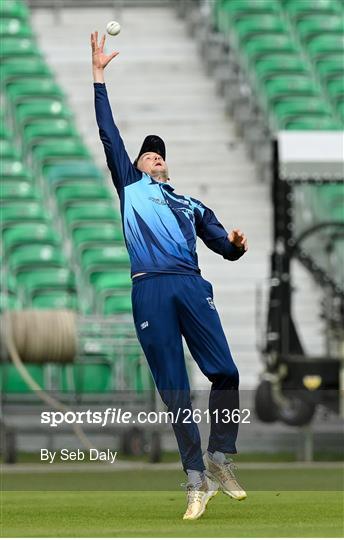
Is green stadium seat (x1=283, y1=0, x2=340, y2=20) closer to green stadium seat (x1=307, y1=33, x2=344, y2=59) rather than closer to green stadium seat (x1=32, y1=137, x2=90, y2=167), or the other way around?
green stadium seat (x1=307, y1=33, x2=344, y2=59)

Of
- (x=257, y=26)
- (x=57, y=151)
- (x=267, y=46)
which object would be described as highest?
(x=257, y=26)

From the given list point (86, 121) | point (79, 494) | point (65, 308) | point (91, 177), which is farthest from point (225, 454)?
point (86, 121)

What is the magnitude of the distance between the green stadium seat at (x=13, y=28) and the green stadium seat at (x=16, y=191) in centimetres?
338

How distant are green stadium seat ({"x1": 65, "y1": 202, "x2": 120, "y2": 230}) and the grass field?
7.20 meters

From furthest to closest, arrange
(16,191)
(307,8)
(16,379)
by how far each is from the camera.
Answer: (307,8) → (16,191) → (16,379)

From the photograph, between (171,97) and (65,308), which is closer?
(65,308)

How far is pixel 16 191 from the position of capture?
17.8 metres

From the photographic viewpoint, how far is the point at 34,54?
20594 millimetres

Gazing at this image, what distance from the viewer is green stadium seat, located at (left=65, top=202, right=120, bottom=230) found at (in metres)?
17.7

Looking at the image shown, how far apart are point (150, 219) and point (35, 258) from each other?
8.70m

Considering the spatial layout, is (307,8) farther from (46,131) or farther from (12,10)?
(46,131)

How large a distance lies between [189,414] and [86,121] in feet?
41.8

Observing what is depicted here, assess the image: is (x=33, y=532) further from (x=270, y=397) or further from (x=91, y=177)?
(x=91, y=177)

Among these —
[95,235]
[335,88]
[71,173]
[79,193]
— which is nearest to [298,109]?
[335,88]
